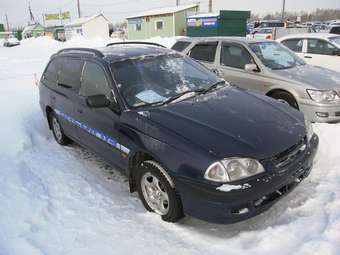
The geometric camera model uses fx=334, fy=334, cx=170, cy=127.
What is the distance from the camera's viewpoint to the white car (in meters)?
9.12

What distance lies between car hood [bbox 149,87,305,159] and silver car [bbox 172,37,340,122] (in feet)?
6.76

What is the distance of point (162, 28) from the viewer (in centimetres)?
3406

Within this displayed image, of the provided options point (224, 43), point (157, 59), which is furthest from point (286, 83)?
point (157, 59)

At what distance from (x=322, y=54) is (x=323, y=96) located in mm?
4384

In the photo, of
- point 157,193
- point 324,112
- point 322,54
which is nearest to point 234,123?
point 157,193

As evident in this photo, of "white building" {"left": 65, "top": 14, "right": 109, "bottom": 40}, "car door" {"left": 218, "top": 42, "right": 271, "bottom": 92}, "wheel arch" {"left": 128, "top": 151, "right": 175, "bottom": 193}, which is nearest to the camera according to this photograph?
"wheel arch" {"left": 128, "top": 151, "right": 175, "bottom": 193}

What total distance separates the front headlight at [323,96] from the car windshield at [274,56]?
99 cm

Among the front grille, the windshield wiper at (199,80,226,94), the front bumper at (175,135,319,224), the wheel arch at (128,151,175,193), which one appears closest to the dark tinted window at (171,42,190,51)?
the windshield wiper at (199,80,226,94)

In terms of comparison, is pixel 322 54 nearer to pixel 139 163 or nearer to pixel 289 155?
pixel 289 155

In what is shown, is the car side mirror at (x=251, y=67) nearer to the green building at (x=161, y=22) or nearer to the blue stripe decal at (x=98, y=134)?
the blue stripe decal at (x=98, y=134)

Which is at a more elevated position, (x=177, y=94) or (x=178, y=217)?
(x=177, y=94)

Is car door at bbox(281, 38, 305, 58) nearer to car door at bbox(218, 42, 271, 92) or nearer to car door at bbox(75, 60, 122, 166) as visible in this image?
car door at bbox(218, 42, 271, 92)

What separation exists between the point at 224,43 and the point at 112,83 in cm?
396

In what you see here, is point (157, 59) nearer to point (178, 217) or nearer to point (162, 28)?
point (178, 217)
